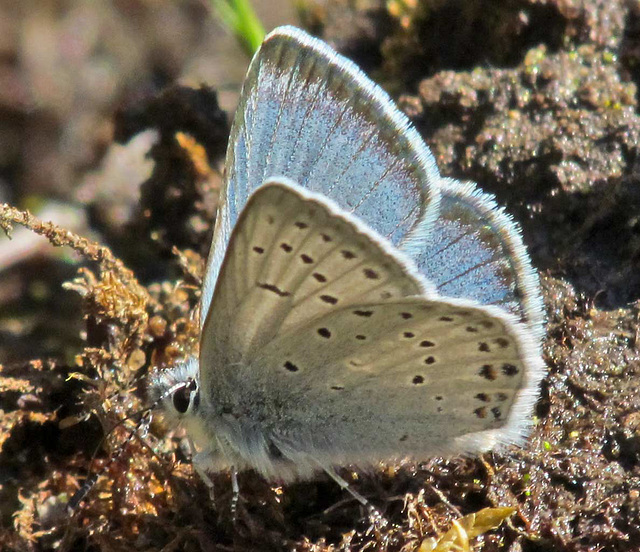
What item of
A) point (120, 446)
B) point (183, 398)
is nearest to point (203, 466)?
point (183, 398)

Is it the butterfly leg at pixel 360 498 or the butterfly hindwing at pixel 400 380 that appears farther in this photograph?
the butterfly leg at pixel 360 498

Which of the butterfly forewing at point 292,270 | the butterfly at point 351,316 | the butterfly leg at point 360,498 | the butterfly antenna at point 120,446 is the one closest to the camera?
the butterfly forewing at point 292,270

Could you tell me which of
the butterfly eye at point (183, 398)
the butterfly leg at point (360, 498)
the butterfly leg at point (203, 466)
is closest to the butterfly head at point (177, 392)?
the butterfly eye at point (183, 398)

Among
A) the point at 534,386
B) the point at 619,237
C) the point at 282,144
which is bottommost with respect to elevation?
the point at 534,386

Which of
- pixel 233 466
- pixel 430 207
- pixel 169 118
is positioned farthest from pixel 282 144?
pixel 169 118

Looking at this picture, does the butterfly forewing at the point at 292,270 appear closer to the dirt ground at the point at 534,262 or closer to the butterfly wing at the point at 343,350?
the butterfly wing at the point at 343,350

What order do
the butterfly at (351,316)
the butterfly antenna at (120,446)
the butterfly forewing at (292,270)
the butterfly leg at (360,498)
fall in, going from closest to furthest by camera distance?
1. the butterfly forewing at (292,270)
2. the butterfly at (351,316)
3. the butterfly leg at (360,498)
4. the butterfly antenna at (120,446)

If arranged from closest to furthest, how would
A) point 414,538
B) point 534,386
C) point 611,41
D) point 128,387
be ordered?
point 534,386
point 414,538
point 128,387
point 611,41

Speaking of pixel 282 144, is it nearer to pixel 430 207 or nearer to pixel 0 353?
pixel 430 207
